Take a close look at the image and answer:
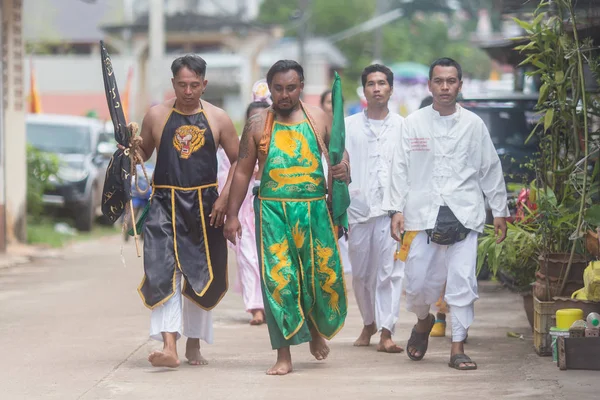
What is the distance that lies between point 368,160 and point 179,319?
2.14 metres

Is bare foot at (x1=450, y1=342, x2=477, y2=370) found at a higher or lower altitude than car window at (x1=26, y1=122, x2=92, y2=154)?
lower

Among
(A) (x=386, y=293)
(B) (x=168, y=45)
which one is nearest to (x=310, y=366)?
(A) (x=386, y=293)

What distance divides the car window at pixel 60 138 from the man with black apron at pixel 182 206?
1491cm

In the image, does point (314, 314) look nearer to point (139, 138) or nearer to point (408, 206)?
point (408, 206)

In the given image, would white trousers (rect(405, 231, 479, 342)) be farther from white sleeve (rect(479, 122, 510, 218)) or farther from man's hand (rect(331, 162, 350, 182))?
man's hand (rect(331, 162, 350, 182))

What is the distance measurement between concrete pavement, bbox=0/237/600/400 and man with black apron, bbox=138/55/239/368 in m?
0.46

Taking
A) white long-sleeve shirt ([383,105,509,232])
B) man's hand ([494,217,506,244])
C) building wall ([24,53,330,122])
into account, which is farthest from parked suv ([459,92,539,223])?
building wall ([24,53,330,122])

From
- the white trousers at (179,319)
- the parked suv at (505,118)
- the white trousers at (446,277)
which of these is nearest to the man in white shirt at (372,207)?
the white trousers at (446,277)

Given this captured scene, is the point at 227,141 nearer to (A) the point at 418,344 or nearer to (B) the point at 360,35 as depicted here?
(A) the point at 418,344

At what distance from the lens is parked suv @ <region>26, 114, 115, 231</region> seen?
22016mm

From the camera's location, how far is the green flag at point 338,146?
7.91 metres

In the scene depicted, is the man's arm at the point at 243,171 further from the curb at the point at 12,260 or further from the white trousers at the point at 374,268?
the curb at the point at 12,260

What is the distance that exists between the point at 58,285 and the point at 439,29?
69066 mm

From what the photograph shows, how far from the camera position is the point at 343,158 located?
26.3 ft
